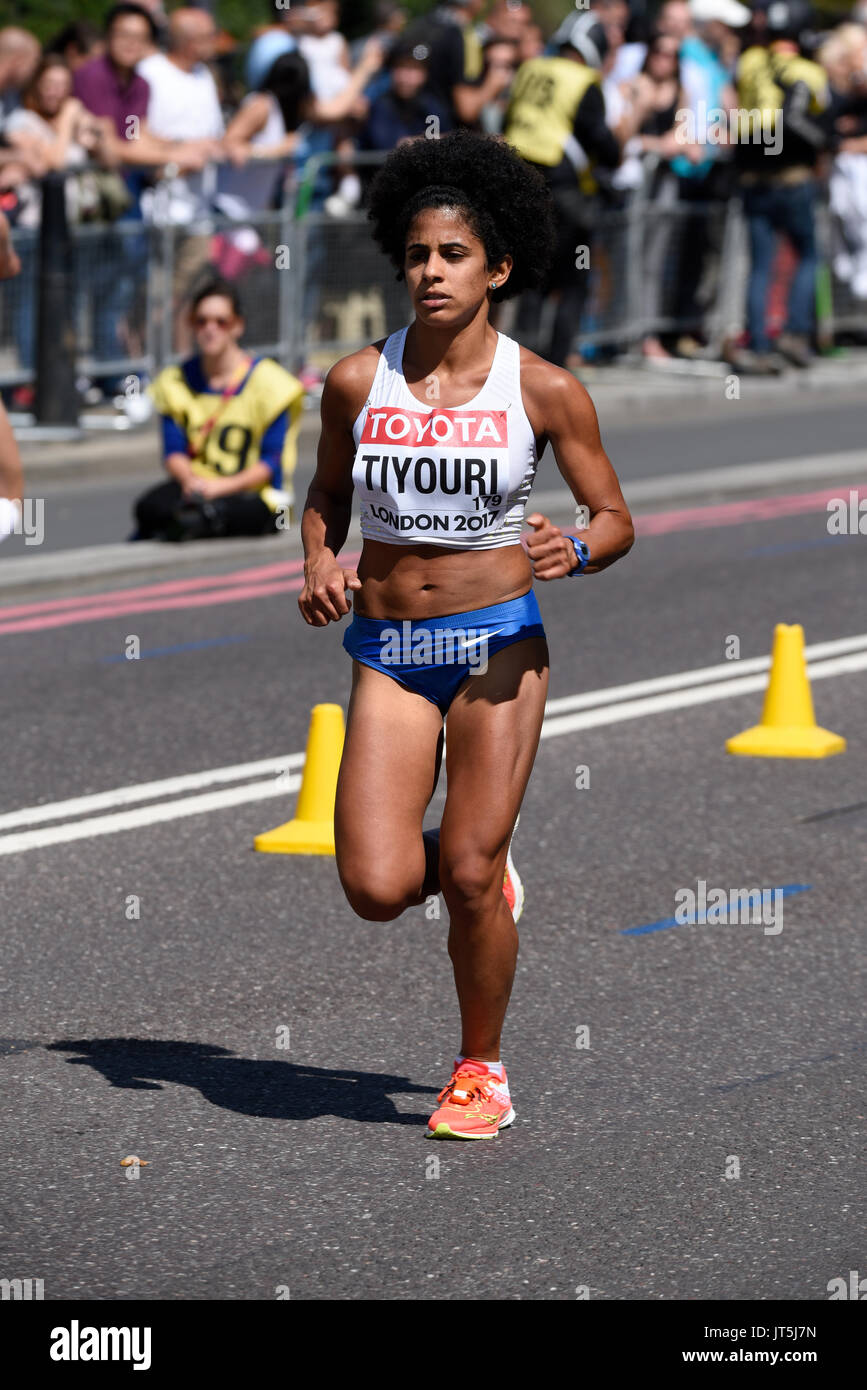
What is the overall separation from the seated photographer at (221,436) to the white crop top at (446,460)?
6.93 meters

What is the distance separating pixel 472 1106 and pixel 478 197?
193 centimetres

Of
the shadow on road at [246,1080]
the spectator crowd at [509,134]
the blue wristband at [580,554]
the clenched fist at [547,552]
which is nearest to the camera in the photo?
the clenched fist at [547,552]

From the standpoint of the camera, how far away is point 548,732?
927 centimetres

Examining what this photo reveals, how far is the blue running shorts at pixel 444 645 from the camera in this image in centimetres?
527

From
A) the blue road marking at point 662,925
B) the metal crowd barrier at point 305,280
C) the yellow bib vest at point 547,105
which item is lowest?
the blue road marking at point 662,925

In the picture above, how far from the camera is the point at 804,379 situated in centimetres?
2088

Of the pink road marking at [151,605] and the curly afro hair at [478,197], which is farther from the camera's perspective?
the pink road marking at [151,605]

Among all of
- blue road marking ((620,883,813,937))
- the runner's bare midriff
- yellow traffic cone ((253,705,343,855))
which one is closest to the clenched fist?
the runner's bare midriff

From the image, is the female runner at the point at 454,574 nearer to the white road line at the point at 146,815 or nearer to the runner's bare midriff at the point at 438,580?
the runner's bare midriff at the point at 438,580

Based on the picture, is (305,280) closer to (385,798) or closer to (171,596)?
(171,596)

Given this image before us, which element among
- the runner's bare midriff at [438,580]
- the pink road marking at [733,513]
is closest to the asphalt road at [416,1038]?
the runner's bare midriff at [438,580]

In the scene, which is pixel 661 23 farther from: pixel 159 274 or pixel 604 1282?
pixel 604 1282

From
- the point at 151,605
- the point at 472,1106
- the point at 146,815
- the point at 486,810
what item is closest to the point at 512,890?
the point at 486,810

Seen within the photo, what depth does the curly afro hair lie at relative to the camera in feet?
17.5
